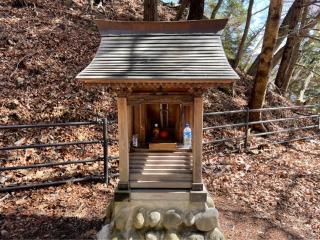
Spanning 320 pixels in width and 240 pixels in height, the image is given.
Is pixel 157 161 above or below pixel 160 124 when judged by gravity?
below

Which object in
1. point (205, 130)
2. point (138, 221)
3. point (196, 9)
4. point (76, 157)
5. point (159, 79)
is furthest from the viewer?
point (196, 9)

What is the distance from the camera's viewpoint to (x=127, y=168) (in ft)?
14.2

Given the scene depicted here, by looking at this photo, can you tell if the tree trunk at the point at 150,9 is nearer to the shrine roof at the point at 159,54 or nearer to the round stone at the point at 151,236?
the shrine roof at the point at 159,54

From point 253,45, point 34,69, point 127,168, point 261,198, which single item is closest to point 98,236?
point 127,168

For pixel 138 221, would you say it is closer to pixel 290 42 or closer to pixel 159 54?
pixel 159 54

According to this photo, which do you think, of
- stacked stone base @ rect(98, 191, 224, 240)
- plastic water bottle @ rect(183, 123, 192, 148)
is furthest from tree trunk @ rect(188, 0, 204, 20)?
stacked stone base @ rect(98, 191, 224, 240)

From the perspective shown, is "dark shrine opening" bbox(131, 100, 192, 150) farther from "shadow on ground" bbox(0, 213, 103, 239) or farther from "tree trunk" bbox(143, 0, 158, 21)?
"tree trunk" bbox(143, 0, 158, 21)

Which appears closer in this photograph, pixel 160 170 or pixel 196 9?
pixel 160 170

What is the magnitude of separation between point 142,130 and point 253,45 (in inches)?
521

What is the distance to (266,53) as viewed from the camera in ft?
25.9

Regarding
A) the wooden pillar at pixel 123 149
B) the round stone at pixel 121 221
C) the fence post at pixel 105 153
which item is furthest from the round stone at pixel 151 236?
the fence post at pixel 105 153

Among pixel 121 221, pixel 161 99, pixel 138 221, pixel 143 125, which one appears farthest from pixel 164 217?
pixel 161 99

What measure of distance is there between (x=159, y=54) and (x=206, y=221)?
8.11 feet

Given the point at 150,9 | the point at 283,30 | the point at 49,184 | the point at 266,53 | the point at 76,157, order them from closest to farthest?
the point at 49,184, the point at 76,157, the point at 266,53, the point at 150,9, the point at 283,30
